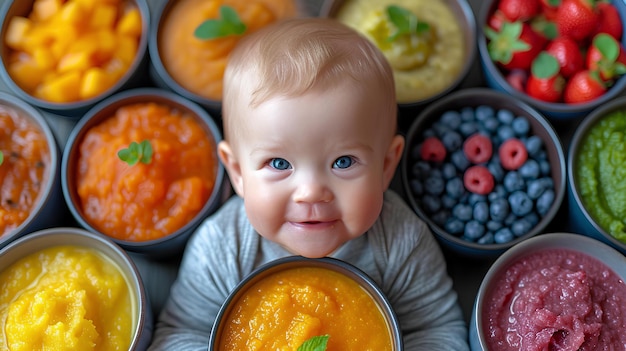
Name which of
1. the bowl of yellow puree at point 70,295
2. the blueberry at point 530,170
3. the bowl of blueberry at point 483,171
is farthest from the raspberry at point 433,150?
the bowl of yellow puree at point 70,295

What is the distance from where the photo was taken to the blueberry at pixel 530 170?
1720mm

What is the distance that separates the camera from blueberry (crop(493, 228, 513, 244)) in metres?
1.68

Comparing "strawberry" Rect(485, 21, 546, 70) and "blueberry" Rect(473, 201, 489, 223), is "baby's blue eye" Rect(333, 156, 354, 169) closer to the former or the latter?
"blueberry" Rect(473, 201, 489, 223)

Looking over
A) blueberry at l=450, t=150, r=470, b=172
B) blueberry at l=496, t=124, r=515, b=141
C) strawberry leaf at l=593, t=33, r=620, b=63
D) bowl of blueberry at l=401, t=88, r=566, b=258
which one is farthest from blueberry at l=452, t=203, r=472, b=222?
strawberry leaf at l=593, t=33, r=620, b=63

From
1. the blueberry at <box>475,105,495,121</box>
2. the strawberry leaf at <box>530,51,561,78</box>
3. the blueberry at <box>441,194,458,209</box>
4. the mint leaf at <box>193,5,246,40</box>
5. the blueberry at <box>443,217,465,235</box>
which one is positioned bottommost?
the blueberry at <box>443,217,465,235</box>

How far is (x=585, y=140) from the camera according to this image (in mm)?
1742

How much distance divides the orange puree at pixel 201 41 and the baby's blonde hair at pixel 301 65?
439 mm

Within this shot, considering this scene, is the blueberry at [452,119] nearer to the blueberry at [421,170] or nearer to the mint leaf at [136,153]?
the blueberry at [421,170]

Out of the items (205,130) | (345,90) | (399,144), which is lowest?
(205,130)

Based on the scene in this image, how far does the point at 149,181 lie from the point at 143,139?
0.43ft

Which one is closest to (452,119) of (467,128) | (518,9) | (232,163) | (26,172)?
(467,128)

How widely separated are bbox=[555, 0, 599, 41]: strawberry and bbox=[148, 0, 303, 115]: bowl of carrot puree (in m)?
0.74

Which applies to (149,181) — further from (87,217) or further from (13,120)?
(13,120)

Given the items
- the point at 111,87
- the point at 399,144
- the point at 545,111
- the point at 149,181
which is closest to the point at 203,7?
the point at 111,87
